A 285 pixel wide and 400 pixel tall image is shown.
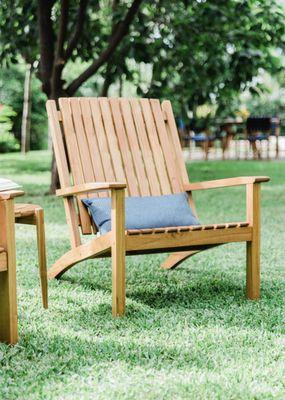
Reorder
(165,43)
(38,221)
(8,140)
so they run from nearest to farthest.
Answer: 1. (38,221)
2. (165,43)
3. (8,140)

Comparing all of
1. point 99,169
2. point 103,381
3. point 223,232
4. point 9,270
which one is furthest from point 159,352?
point 99,169

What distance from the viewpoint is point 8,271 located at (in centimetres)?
282

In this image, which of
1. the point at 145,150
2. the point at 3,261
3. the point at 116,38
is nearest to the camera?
the point at 3,261

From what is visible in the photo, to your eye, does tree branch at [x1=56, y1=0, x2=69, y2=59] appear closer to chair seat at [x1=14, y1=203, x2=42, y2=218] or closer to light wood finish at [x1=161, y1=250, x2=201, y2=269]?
light wood finish at [x1=161, y1=250, x2=201, y2=269]

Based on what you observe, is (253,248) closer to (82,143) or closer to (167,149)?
(167,149)

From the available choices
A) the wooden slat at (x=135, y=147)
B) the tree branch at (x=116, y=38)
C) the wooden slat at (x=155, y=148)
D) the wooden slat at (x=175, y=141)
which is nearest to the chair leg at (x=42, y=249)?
the wooden slat at (x=135, y=147)

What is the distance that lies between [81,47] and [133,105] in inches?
202

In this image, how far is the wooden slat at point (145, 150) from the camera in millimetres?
4211

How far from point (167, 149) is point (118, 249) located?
123cm

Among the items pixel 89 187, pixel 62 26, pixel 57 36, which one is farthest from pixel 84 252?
pixel 57 36

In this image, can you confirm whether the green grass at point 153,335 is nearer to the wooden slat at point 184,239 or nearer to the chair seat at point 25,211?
the wooden slat at point 184,239

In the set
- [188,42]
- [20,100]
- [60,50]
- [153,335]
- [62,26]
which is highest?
[62,26]

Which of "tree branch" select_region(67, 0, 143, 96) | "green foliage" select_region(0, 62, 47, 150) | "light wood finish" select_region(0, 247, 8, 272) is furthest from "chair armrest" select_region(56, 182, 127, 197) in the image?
"green foliage" select_region(0, 62, 47, 150)

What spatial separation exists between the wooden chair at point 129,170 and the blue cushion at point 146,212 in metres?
0.12
